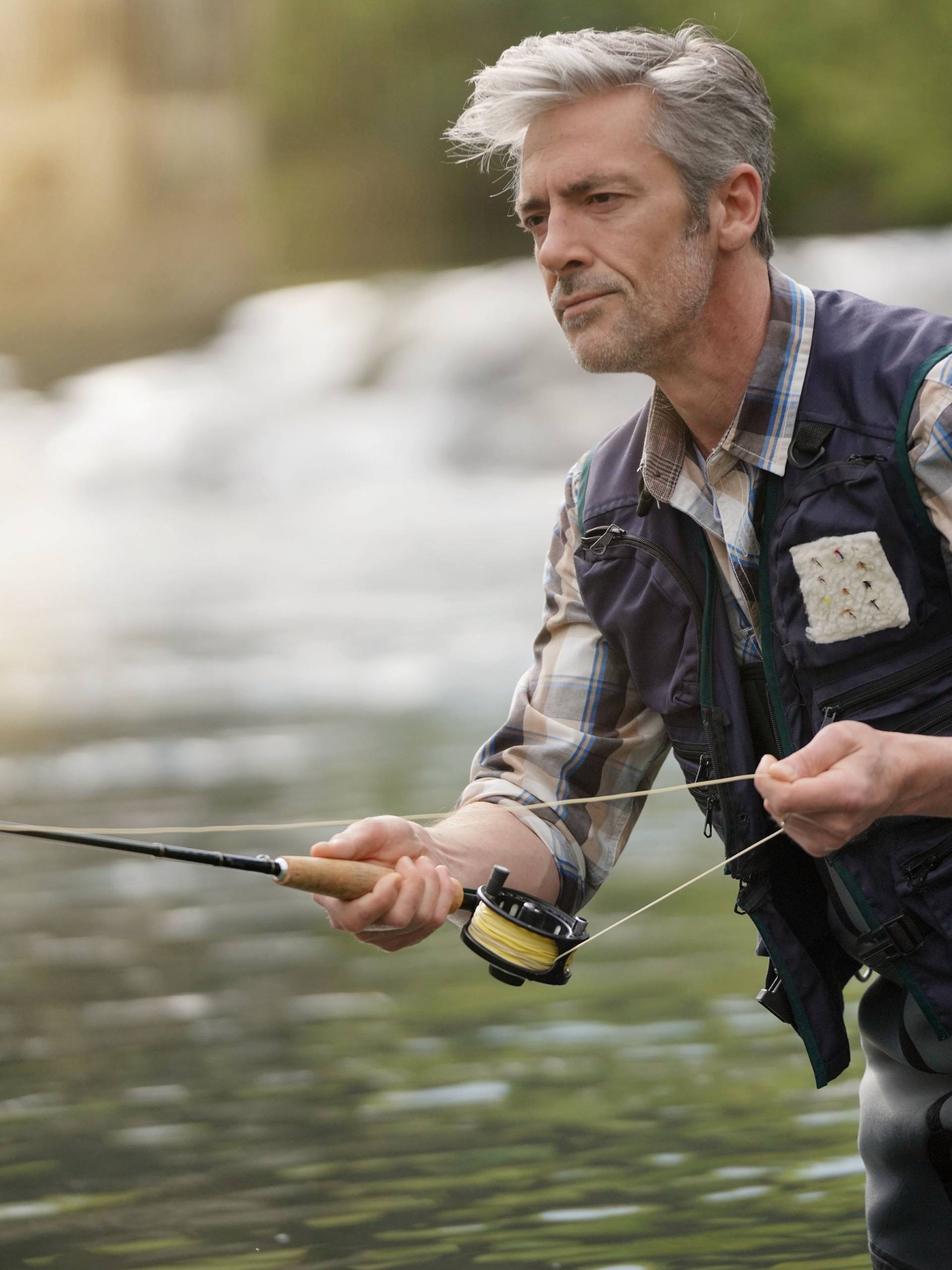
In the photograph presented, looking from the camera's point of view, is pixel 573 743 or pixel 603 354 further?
pixel 573 743

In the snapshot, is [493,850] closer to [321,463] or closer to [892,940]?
[892,940]

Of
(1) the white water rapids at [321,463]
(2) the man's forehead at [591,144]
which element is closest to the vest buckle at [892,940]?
(2) the man's forehead at [591,144]

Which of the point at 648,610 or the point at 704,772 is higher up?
the point at 648,610

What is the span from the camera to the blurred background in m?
3.28

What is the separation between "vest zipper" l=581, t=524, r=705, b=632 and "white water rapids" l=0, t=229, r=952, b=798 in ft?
20.3

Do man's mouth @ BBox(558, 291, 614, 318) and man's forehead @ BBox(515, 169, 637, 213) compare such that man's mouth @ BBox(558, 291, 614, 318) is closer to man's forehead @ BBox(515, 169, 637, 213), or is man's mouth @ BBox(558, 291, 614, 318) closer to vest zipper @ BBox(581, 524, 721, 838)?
man's forehead @ BBox(515, 169, 637, 213)

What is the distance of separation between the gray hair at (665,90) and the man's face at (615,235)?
1 cm

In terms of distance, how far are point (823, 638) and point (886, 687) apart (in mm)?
69

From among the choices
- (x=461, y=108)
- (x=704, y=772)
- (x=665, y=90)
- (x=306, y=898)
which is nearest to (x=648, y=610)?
(x=704, y=772)

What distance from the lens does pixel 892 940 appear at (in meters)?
1.45

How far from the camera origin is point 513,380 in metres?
9.02

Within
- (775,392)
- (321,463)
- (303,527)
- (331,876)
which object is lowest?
(331,876)

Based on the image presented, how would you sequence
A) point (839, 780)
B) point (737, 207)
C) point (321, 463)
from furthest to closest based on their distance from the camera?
1. point (321, 463)
2. point (737, 207)
3. point (839, 780)

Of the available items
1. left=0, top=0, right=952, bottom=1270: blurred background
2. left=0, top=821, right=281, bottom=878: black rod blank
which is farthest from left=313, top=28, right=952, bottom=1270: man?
left=0, top=0, right=952, bottom=1270: blurred background
